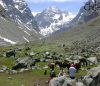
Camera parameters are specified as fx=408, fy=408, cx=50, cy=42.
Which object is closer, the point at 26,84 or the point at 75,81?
the point at 75,81

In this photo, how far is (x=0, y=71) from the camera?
2827 inches

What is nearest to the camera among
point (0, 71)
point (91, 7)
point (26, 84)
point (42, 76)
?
point (26, 84)

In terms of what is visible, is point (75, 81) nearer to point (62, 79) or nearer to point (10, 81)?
point (62, 79)

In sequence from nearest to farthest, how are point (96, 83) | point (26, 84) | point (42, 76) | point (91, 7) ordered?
1. point (96, 83)
2. point (26, 84)
3. point (91, 7)
4. point (42, 76)

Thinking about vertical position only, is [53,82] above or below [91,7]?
below

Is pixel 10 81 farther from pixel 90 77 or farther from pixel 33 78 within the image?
pixel 90 77

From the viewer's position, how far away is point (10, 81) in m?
57.8

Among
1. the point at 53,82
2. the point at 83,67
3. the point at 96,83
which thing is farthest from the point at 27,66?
the point at 96,83

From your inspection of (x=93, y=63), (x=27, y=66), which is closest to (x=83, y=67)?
(x=93, y=63)

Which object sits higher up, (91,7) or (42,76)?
(91,7)

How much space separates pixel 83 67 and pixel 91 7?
15966 mm

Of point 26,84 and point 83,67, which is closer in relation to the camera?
point 26,84

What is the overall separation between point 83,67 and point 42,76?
11.0 meters

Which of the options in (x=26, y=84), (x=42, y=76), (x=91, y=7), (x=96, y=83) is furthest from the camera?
(x=42, y=76)
